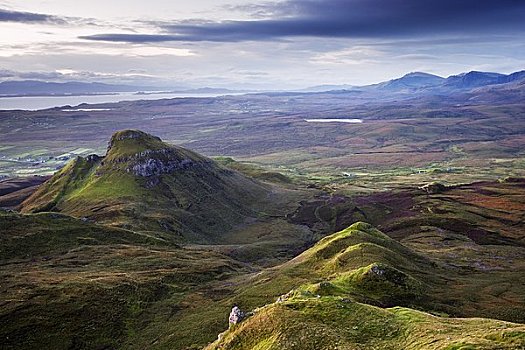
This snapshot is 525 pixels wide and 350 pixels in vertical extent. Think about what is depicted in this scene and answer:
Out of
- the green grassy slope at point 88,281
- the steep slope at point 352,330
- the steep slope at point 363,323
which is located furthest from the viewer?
the green grassy slope at point 88,281

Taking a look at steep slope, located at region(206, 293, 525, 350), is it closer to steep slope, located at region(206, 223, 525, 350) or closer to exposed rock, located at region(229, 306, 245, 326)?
steep slope, located at region(206, 223, 525, 350)

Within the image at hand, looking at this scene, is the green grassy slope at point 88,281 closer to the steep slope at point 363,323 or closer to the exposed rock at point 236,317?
the steep slope at point 363,323

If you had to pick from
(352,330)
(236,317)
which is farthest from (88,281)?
(352,330)

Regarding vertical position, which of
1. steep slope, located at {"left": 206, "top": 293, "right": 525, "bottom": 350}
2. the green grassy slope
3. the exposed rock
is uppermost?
steep slope, located at {"left": 206, "top": 293, "right": 525, "bottom": 350}

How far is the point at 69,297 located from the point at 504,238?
16046 cm

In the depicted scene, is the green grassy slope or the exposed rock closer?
the exposed rock

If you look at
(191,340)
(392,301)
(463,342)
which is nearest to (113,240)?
(191,340)

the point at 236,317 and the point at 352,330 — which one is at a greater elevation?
the point at 352,330

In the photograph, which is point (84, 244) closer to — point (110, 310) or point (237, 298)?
point (110, 310)

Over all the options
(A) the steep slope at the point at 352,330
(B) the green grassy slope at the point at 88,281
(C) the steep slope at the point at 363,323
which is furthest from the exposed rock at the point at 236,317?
(B) the green grassy slope at the point at 88,281

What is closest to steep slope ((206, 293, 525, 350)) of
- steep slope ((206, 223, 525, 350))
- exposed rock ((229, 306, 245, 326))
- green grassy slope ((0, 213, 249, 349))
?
steep slope ((206, 223, 525, 350))

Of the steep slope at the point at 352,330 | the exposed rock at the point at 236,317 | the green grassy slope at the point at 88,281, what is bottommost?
the green grassy slope at the point at 88,281

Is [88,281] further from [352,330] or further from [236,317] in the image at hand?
[352,330]

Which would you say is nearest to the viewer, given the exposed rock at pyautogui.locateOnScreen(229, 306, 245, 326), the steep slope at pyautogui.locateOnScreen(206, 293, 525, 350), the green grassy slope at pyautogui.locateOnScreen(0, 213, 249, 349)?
the steep slope at pyautogui.locateOnScreen(206, 293, 525, 350)
